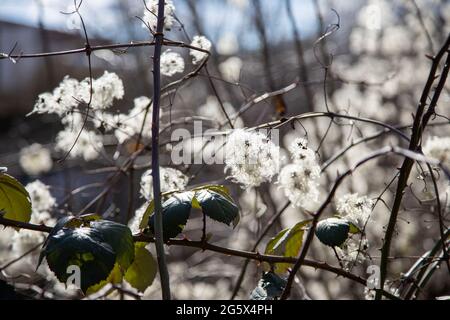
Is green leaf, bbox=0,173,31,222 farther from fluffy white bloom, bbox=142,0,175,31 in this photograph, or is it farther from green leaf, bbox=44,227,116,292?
fluffy white bloom, bbox=142,0,175,31

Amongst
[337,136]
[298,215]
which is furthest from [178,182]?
[298,215]

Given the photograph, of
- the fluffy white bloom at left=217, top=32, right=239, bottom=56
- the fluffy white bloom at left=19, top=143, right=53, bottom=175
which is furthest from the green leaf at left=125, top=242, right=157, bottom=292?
the fluffy white bloom at left=217, top=32, right=239, bottom=56

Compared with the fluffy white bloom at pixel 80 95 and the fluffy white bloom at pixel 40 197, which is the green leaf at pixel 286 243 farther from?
the fluffy white bloom at pixel 40 197

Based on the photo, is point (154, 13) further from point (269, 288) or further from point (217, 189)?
point (269, 288)

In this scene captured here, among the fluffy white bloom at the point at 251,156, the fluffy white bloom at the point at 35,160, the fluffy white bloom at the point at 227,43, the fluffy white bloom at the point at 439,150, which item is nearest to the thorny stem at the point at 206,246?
the fluffy white bloom at the point at 251,156

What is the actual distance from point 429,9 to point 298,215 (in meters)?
1.36

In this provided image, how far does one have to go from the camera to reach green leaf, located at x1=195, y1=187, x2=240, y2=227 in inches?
33.1

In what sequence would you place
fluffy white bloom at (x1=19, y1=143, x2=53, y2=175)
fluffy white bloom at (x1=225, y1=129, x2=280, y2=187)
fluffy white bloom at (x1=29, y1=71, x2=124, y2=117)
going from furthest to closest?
fluffy white bloom at (x1=19, y1=143, x2=53, y2=175), fluffy white bloom at (x1=29, y1=71, x2=124, y2=117), fluffy white bloom at (x1=225, y1=129, x2=280, y2=187)

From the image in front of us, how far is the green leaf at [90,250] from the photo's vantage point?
2.41ft

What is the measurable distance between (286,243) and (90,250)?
0.39 meters

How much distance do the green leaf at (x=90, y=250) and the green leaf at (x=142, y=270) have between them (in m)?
0.17

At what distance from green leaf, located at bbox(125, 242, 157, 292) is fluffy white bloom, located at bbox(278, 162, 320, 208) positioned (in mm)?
271

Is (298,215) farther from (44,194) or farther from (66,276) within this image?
(66,276)
